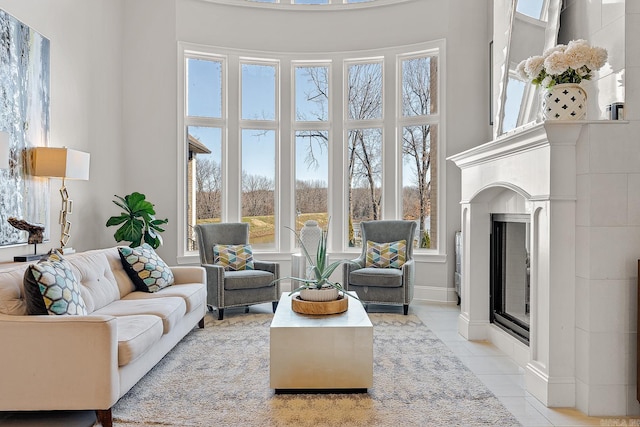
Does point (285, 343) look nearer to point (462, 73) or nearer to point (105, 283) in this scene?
point (105, 283)

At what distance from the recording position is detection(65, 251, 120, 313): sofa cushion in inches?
133

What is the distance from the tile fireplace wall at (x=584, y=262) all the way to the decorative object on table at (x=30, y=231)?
141 inches

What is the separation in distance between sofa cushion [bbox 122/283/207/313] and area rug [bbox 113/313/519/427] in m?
0.37

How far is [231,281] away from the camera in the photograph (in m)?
5.02

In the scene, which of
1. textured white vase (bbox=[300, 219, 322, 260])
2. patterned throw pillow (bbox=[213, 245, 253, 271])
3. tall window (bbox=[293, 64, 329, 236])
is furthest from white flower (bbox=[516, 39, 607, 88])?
tall window (bbox=[293, 64, 329, 236])

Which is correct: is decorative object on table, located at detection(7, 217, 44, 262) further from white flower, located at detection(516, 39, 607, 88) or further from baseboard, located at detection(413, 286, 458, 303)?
baseboard, located at detection(413, 286, 458, 303)

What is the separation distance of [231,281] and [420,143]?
302 centimetres

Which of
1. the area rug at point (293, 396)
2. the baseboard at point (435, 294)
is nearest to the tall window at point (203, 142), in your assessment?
the area rug at point (293, 396)

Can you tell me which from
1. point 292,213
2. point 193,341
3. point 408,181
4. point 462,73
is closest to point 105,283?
point 193,341

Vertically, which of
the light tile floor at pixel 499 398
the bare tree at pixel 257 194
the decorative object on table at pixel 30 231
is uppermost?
the bare tree at pixel 257 194

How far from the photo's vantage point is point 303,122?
6.50m

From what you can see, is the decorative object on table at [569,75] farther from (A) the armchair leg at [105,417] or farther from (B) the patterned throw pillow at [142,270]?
(B) the patterned throw pillow at [142,270]

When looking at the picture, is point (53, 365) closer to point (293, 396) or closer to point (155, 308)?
point (155, 308)

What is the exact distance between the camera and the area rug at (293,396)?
2.62 meters
